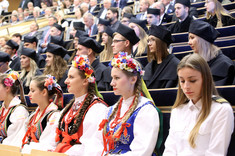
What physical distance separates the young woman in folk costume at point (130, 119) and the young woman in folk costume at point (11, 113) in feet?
4.27

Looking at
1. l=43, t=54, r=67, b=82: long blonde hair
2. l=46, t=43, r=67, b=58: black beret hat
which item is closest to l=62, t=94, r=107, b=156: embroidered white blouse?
l=43, t=54, r=67, b=82: long blonde hair

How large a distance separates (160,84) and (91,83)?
832 mm

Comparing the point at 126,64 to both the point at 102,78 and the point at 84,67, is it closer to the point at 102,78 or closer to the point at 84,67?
the point at 84,67

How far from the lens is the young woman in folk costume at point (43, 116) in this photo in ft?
10.5

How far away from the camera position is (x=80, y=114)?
9.89 ft

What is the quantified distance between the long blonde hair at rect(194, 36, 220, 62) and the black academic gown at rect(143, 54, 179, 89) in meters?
0.30

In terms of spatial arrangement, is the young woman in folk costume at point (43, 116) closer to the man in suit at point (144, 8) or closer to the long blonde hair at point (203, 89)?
the long blonde hair at point (203, 89)

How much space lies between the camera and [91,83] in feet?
10.5

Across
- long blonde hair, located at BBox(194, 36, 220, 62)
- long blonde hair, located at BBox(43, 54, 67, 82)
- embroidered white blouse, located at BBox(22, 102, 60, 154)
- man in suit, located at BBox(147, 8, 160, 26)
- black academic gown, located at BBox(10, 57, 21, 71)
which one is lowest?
black academic gown, located at BBox(10, 57, 21, 71)

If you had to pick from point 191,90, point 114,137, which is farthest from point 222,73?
point 114,137

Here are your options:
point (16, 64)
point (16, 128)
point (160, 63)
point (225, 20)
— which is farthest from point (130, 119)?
point (16, 64)

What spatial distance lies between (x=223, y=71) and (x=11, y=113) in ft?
7.62

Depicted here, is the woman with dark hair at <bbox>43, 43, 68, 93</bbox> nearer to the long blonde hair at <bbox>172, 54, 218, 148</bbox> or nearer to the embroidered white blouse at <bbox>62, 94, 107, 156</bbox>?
the embroidered white blouse at <bbox>62, 94, 107, 156</bbox>

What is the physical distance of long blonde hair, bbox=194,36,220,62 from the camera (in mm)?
3375
